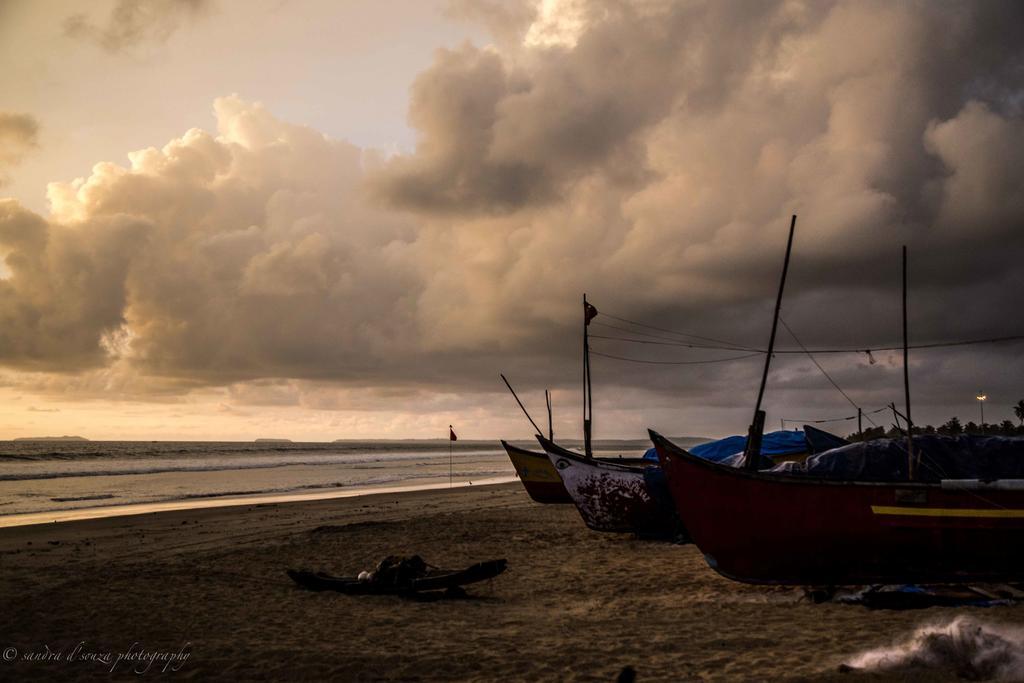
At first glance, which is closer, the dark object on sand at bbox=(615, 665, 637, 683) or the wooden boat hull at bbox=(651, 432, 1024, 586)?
the dark object on sand at bbox=(615, 665, 637, 683)

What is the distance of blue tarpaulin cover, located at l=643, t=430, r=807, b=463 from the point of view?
19.1 meters

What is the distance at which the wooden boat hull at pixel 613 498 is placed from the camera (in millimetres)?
16781

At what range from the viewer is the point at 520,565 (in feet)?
45.5

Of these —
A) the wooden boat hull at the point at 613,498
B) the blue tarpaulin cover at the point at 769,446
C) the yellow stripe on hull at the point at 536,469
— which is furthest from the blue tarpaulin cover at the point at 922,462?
the yellow stripe on hull at the point at 536,469

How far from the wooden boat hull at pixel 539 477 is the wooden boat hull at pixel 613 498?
790 centimetres

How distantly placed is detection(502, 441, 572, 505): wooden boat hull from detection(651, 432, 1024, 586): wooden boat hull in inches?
610

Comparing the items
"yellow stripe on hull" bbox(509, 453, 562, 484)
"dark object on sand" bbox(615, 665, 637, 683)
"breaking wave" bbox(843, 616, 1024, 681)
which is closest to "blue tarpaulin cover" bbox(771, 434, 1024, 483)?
"breaking wave" bbox(843, 616, 1024, 681)

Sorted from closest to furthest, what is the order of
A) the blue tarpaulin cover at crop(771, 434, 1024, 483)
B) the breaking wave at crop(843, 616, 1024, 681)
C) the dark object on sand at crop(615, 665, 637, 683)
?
1. the breaking wave at crop(843, 616, 1024, 681)
2. the dark object on sand at crop(615, 665, 637, 683)
3. the blue tarpaulin cover at crop(771, 434, 1024, 483)

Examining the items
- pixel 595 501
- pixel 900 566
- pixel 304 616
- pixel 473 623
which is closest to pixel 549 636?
pixel 473 623

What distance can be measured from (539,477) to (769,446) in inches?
372

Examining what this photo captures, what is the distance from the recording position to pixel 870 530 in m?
9.90

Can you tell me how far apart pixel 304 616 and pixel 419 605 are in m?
1.75

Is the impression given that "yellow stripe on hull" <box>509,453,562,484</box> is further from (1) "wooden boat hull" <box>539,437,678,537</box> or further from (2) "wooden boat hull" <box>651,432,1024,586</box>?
(2) "wooden boat hull" <box>651,432,1024,586</box>

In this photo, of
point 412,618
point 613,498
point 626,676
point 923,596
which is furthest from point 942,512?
point 613,498
